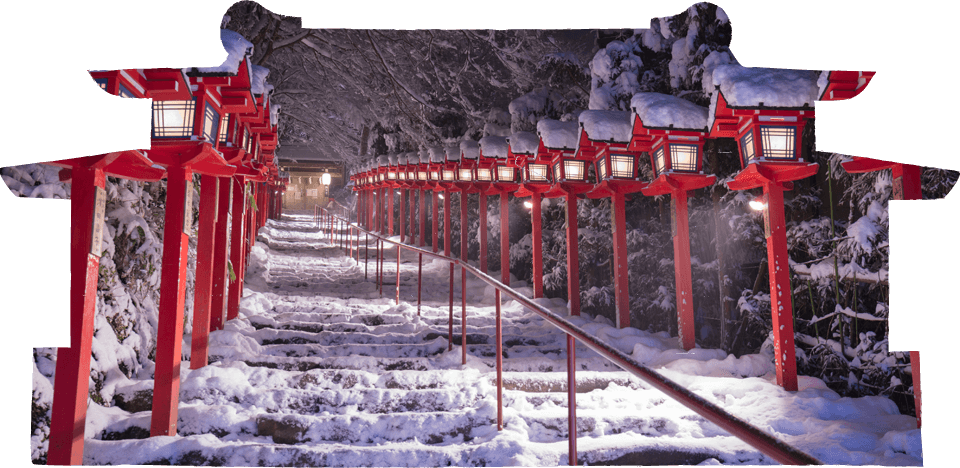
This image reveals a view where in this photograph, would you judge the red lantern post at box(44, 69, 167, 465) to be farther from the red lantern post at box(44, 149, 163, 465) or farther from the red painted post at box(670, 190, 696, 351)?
the red painted post at box(670, 190, 696, 351)

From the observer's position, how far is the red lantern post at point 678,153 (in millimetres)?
4340

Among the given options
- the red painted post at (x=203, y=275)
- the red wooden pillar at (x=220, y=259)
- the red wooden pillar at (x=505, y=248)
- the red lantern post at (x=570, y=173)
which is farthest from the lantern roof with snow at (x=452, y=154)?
the red painted post at (x=203, y=275)

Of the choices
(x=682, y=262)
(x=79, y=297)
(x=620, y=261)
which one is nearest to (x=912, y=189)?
(x=682, y=262)

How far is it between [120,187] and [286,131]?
17833 mm

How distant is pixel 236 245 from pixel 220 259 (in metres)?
0.90

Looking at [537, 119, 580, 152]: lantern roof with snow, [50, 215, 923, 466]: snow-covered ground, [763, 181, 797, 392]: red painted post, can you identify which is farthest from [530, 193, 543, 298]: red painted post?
[763, 181, 797, 392]: red painted post

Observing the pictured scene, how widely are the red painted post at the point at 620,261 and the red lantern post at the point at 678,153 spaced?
2.30ft

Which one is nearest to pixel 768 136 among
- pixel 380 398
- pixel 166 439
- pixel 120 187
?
pixel 380 398

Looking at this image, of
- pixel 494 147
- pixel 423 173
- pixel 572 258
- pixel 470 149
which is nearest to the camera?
pixel 572 258

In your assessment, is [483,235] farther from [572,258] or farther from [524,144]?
[572,258]

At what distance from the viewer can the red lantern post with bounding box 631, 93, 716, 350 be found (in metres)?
4.34

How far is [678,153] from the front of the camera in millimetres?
4508

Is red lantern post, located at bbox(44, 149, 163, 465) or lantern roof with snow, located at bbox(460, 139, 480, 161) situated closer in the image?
red lantern post, located at bbox(44, 149, 163, 465)

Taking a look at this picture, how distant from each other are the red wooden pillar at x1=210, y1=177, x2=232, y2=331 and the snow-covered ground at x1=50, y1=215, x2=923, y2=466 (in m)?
0.21
